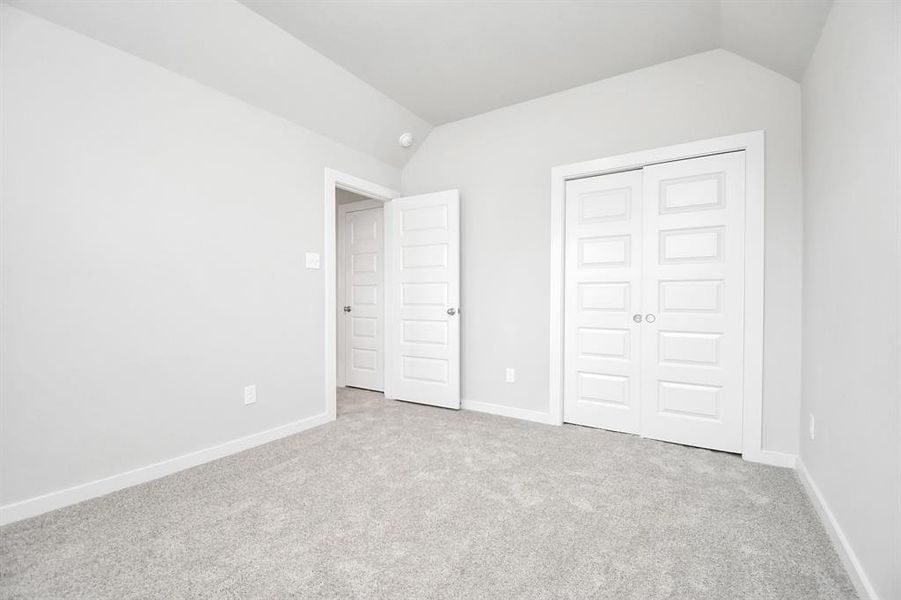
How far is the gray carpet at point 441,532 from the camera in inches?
56.5

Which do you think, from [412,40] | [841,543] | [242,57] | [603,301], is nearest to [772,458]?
[841,543]

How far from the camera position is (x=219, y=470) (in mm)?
2406

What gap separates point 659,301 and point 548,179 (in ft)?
4.38

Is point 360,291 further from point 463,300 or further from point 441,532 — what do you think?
point 441,532

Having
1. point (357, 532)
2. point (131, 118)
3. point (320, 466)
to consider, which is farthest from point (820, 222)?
point (131, 118)

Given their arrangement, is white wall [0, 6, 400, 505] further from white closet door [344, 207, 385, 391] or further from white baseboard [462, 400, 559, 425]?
white baseboard [462, 400, 559, 425]

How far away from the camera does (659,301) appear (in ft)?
9.46

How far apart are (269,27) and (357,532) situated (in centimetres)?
291

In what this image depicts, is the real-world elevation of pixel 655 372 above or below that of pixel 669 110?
below

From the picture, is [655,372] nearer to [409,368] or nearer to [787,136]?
[787,136]

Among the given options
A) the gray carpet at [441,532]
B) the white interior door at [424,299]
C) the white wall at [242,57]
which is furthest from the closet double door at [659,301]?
the white wall at [242,57]

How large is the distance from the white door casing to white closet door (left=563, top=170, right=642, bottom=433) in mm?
2133

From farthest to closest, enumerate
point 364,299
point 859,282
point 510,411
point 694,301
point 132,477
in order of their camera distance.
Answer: point 364,299 < point 510,411 < point 694,301 < point 132,477 < point 859,282

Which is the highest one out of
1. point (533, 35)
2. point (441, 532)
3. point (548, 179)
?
point (533, 35)
